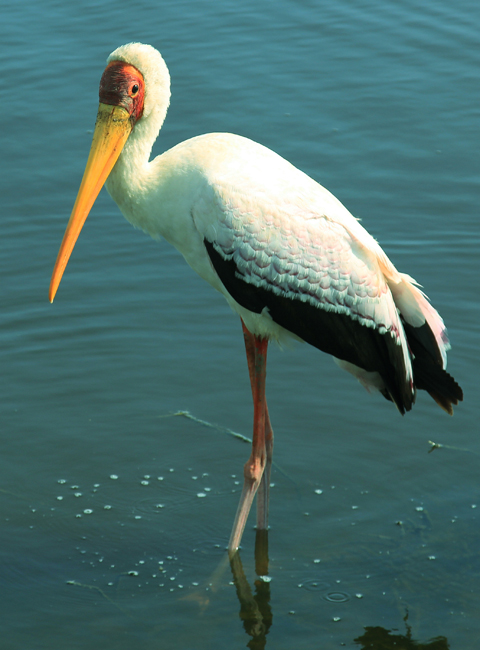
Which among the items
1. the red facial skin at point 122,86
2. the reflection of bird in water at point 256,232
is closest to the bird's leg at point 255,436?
the reflection of bird in water at point 256,232

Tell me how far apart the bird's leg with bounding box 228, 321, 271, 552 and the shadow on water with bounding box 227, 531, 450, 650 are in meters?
0.17

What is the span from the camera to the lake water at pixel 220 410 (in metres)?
4.90

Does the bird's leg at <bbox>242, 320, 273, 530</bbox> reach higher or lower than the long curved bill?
lower

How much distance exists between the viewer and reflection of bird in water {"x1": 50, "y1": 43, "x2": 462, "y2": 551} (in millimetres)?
4742

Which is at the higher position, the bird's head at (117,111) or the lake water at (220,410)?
the bird's head at (117,111)

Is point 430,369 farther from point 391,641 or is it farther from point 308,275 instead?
point 391,641

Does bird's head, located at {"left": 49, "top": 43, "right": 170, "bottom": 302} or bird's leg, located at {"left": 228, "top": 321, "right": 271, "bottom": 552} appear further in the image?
bird's leg, located at {"left": 228, "top": 321, "right": 271, "bottom": 552}

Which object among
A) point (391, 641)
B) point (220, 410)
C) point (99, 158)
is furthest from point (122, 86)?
point (391, 641)

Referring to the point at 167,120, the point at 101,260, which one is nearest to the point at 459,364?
the point at 101,260

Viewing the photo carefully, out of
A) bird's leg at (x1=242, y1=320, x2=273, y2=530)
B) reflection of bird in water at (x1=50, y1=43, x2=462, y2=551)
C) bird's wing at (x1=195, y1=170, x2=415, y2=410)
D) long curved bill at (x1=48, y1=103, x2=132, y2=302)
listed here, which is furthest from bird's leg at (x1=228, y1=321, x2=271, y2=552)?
long curved bill at (x1=48, y1=103, x2=132, y2=302)

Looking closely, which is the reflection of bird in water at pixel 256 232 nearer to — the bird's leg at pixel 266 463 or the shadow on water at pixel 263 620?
the bird's leg at pixel 266 463

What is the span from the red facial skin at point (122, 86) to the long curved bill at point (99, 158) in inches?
1.6

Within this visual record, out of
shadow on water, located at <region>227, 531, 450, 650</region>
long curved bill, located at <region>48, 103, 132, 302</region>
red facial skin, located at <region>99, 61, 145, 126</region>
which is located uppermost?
red facial skin, located at <region>99, 61, 145, 126</region>

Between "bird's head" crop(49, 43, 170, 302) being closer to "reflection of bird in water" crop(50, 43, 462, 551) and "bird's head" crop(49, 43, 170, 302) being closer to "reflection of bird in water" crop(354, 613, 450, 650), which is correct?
"reflection of bird in water" crop(50, 43, 462, 551)
